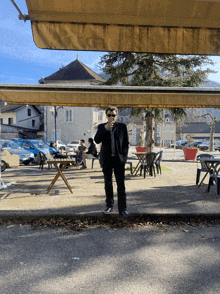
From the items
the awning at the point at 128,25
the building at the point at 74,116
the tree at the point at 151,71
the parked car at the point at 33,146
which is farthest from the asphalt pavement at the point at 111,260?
the building at the point at 74,116

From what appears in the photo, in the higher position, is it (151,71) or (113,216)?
(151,71)

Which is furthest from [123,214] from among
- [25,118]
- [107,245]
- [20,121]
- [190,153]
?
[25,118]

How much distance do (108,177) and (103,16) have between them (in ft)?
8.62

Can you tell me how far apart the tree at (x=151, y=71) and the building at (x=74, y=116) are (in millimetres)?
Answer: 28554

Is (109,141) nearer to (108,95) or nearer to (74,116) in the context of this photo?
(108,95)

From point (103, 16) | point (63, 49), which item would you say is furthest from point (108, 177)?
point (103, 16)

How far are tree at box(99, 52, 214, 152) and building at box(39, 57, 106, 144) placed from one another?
28554mm

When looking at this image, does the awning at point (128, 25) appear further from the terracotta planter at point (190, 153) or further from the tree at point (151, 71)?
the terracotta planter at point (190, 153)

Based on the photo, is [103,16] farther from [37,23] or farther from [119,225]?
[119,225]

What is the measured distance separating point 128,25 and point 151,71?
9.95 metres

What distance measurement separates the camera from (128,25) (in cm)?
394

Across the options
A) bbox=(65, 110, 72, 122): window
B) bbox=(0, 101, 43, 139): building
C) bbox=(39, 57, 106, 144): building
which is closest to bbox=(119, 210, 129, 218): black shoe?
bbox=(0, 101, 43, 139): building

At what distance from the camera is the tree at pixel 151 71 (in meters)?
12.8

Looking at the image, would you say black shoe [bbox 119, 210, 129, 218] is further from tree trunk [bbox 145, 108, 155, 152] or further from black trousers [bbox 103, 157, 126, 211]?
tree trunk [bbox 145, 108, 155, 152]
